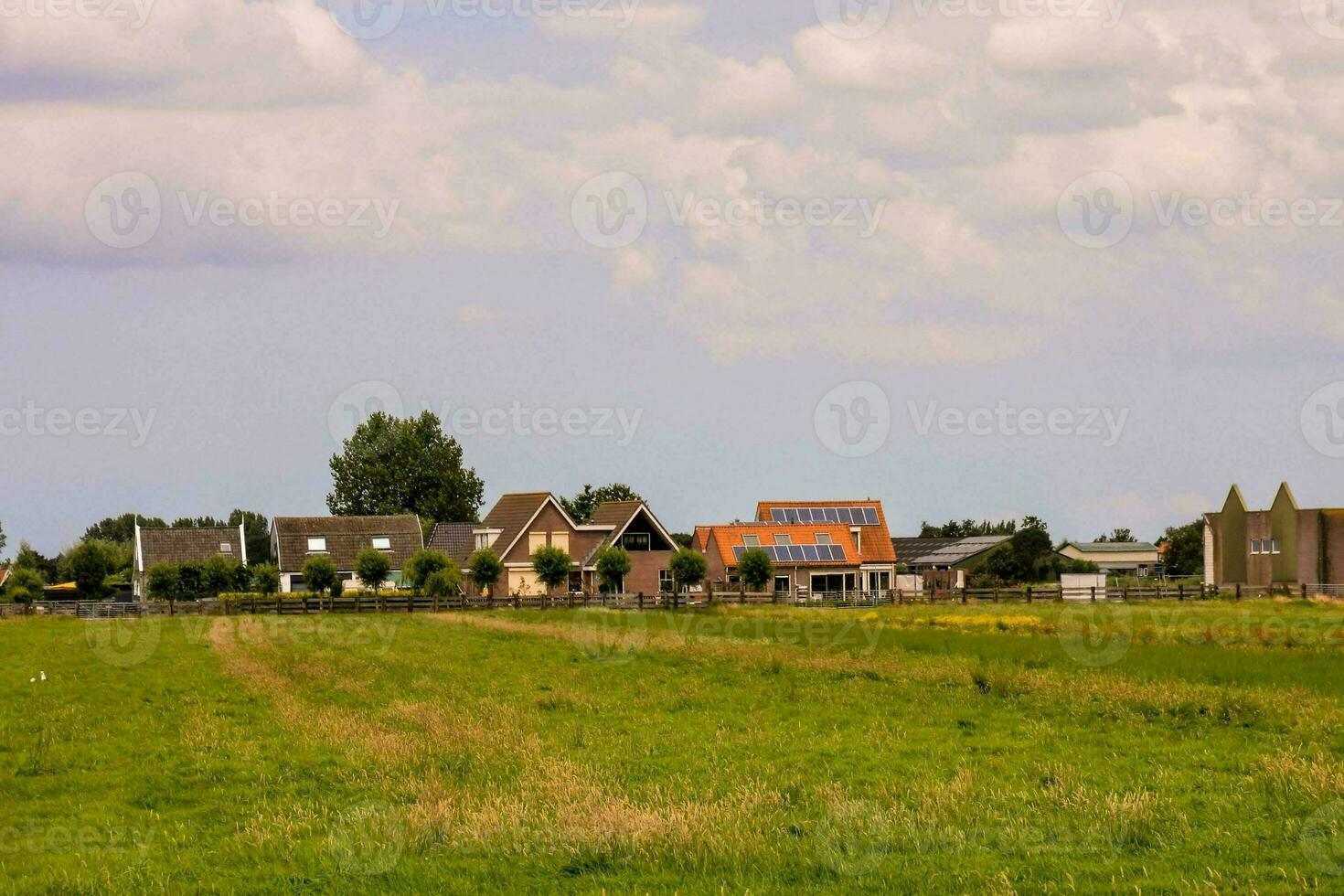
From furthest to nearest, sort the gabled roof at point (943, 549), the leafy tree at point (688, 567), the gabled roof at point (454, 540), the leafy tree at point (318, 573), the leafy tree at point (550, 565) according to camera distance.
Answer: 1. the gabled roof at point (943, 549)
2. the gabled roof at point (454, 540)
3. the leafy tree at point (550, 565)
4. the leafy tree at point (318, 573)
5. the leafy tree at point (688, 567)

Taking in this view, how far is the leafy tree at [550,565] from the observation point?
81.2 metres

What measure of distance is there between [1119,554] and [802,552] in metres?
65.7

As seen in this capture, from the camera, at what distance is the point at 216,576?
84.1 metres

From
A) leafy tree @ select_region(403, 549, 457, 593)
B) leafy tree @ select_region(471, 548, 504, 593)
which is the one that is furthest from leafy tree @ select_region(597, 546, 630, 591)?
leafy tree @ select_region(403, 549, 457, 593)

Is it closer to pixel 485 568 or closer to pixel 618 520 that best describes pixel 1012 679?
pixel 485 568

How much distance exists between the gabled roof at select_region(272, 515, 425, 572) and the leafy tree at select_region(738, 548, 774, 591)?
92.5ft

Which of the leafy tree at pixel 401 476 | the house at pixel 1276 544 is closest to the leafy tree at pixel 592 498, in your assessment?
the leafy tree at pixel 401 476

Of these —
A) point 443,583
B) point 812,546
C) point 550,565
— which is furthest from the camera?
point 812,546

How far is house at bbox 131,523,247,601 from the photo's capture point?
9738 centimetres

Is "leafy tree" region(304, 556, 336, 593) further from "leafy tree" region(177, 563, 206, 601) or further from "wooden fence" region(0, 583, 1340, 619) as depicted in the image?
"leafy tree" region(177, 563, 206, 601)

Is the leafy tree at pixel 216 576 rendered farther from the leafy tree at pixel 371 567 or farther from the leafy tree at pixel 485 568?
the leafy tree at pixel 485 568

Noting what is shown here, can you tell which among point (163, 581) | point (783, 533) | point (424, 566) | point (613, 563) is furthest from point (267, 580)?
point (783, 533)

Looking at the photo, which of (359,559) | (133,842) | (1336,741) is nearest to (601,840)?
(133,842)

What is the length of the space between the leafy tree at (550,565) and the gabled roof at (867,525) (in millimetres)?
15894
